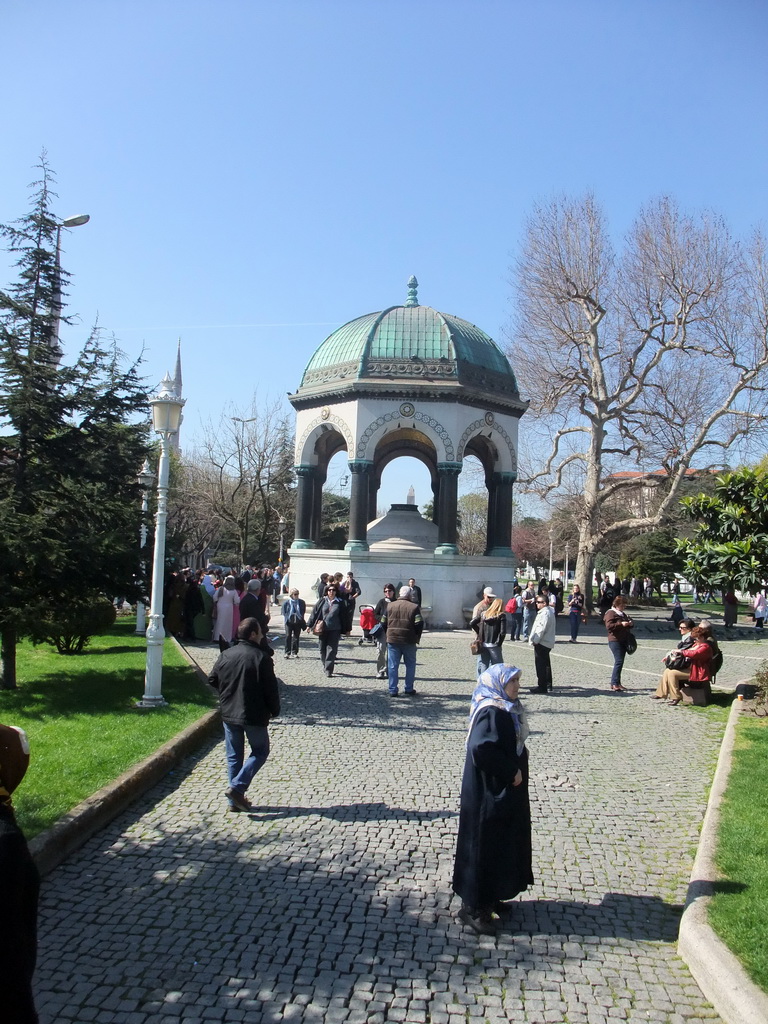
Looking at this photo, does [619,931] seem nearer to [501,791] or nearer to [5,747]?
[501,791]

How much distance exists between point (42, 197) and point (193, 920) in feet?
31.0

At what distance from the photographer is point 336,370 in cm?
2559

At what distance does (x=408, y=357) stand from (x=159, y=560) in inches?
627

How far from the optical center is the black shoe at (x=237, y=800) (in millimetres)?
6496

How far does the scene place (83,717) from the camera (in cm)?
904

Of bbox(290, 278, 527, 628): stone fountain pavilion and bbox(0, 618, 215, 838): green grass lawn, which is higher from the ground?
bbox(290, 278, 527, 628): stone fountain pavilion

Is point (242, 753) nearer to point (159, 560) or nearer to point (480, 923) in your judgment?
point (480, 923)

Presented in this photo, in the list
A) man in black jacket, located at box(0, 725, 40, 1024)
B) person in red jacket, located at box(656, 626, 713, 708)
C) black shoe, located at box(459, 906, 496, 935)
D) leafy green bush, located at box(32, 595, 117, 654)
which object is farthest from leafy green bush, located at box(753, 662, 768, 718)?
man in black jacket, located at box(0, 725, 40, 1024)

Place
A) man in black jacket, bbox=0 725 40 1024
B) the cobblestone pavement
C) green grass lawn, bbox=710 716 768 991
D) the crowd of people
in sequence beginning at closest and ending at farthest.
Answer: man in black jacket, bbox=0 725 40 1024 < the crowd of people < the cobblestone pavement < green grass lawn, bbox=710 716 768 991

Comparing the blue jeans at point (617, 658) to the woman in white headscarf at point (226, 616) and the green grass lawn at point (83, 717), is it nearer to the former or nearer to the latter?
the woman in white headscarf at point (226, 616)

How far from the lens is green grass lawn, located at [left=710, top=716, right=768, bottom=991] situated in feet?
13.5

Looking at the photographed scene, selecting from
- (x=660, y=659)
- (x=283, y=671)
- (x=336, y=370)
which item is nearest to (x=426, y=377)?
(x=336, y=370)

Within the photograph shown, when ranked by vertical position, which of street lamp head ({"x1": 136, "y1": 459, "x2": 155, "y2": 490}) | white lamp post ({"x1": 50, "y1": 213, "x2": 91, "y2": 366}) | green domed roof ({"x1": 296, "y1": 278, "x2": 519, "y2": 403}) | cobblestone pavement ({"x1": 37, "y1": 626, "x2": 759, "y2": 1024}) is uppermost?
green domed roof ({"x1": 296, "y1": 278, "x2": 519, "y2": 403})

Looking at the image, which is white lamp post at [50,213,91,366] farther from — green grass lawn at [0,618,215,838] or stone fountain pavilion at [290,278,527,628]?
stone fountain pavilion at [290,278,527,628]
